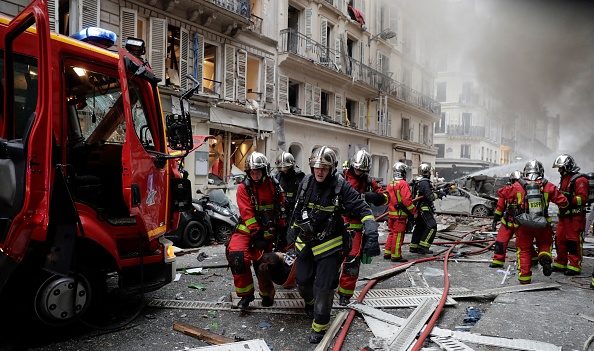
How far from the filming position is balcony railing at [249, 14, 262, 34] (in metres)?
14.8

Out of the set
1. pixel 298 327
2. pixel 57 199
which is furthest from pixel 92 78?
pixel 298 327

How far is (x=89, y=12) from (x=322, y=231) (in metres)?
9.44

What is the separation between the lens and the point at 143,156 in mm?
3604

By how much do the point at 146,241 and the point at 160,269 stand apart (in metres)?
0.36

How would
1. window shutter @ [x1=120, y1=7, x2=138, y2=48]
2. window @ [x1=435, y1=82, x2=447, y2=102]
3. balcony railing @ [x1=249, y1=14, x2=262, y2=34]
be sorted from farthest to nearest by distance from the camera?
1. window @ [x1=435, y1=82, x2=447, y2=102]
2. balcony railing @ [x1=249, y1=14, x2=262, y2=34]
3. window shutter @ [x1=120, y1=7, x2=138, y2=48]

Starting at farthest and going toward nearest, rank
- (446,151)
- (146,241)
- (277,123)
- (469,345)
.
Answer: (446,151)
(277,123)
(146,241)
(469,345)

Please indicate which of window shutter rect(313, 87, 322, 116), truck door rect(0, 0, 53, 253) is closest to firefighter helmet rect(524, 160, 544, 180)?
truck door rect(0, 0, 53, 253)

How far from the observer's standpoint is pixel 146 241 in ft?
13.0

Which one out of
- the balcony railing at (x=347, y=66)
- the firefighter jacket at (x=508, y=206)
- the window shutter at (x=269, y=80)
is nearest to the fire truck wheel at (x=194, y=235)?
the firefighter jacket at (x=508, y=206)

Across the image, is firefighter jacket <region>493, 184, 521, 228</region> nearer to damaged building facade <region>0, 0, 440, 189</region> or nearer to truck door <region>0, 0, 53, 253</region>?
damaged building facade <region>0, 0, 440, 189</region>

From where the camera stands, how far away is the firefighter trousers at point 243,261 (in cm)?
404

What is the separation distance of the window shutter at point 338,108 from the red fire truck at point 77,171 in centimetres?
1491

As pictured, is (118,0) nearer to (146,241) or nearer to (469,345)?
(146,241)

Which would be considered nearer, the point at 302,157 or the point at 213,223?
the point at 213,223
